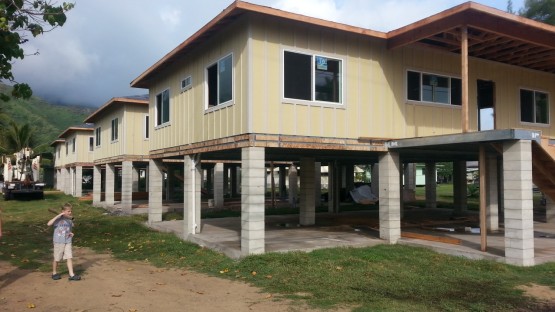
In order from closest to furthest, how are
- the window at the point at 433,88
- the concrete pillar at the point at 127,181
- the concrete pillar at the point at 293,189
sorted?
the window at the point at 433,88 → the concrete pillar at the point at 127,181 → the concrete pillar at the point at 293,189

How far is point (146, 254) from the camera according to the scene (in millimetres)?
12641

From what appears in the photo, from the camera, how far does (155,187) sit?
59.7ft

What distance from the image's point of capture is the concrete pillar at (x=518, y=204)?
10008 millimetres

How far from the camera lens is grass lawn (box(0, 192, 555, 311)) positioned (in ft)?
24.9

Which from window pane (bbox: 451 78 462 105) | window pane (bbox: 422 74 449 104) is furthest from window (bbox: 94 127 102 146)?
window pane (bbox: 451 78 462 105)

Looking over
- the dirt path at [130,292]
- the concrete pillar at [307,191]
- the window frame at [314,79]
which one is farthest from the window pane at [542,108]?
the dirt path at [130,292]

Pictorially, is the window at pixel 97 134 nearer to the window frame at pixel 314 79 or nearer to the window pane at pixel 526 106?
the window frame at pixel 314 79

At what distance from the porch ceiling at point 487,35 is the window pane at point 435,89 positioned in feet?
3.01

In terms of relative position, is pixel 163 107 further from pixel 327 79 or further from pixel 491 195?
pixel 491 195

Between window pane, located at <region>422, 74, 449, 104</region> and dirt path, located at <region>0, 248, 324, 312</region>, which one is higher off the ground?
window pane, located at <region>422, 74, 449, 104</region>

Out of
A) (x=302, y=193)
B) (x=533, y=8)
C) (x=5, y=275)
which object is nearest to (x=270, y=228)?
(x=302, y=193)

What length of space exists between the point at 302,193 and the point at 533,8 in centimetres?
2148

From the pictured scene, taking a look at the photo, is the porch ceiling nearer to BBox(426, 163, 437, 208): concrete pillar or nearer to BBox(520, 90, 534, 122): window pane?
BBox(520, 90, 534, 122): window pane

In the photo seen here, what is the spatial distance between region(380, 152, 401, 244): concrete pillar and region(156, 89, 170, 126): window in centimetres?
807
